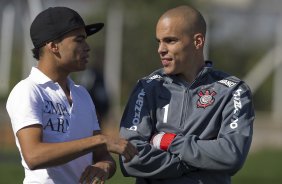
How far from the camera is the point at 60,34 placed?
6.90 meters

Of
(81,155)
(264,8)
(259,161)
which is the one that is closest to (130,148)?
(81,155)

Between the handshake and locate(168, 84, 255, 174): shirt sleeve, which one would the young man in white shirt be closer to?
the handshake

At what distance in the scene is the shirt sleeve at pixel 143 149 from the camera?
22.1ft

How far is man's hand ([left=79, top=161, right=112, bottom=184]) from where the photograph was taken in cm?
668

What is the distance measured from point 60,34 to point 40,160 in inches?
37.6

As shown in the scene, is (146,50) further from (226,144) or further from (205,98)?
(226,144)

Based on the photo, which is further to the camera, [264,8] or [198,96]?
[264,8]

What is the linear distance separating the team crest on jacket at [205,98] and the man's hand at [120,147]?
77 centimetres

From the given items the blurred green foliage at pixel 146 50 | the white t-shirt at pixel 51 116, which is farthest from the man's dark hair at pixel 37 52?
the blurred green foliage at pixel 146 50

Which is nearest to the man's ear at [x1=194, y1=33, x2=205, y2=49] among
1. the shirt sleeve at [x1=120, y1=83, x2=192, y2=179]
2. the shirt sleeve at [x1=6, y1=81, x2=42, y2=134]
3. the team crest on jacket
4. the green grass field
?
the team crest on jacket

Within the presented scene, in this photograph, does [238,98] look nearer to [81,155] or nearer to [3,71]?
[81,155]

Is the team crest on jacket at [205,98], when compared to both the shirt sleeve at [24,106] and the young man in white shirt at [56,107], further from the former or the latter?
the shirt sleeve at [24,106]

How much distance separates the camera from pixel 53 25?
22.7 ft

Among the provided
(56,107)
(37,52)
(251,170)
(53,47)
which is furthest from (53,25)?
(251,170)
